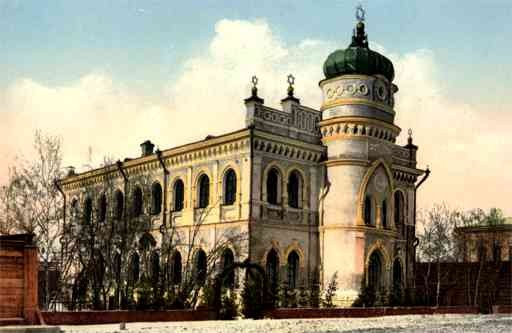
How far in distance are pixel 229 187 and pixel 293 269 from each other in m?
4.28

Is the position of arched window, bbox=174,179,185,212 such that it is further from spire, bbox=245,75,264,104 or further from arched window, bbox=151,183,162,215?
spire, bbox=245,75,264,104

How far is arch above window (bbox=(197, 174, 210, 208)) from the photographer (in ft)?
101

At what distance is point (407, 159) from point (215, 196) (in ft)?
34.8

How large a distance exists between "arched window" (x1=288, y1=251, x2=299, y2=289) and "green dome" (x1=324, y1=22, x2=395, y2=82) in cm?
784

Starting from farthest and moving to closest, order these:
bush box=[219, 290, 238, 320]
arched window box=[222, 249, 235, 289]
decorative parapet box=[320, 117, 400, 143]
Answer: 1. decorative parapet box=[320, 117, 400, 143]
2. arched window box=[222, 249, 235, 289]
3. bush box=[219, 290, 238, 320]

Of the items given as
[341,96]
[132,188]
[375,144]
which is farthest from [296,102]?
[132,188]

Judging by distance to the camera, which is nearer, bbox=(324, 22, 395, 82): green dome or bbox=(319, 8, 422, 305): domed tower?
bbox=(319, 8, 422, 305): domed tower

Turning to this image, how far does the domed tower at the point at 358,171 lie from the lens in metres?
30.0

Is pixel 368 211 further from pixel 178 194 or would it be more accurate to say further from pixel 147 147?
pixel 147 147

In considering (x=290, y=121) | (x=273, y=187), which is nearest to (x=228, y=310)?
(x=273, y=187)

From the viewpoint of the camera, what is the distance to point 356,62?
31156 mm

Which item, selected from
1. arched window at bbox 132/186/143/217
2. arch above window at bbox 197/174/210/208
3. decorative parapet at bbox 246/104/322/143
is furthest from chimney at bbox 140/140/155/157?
decorative parapet at bbox 246/104/322/143

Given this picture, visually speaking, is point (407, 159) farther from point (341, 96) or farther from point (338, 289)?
point (338, 289)

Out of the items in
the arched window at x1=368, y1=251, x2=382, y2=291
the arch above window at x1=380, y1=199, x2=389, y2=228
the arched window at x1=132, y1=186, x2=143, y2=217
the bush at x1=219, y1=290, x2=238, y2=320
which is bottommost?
the bush at x1=219, y1=290, x2=238, y2=320
